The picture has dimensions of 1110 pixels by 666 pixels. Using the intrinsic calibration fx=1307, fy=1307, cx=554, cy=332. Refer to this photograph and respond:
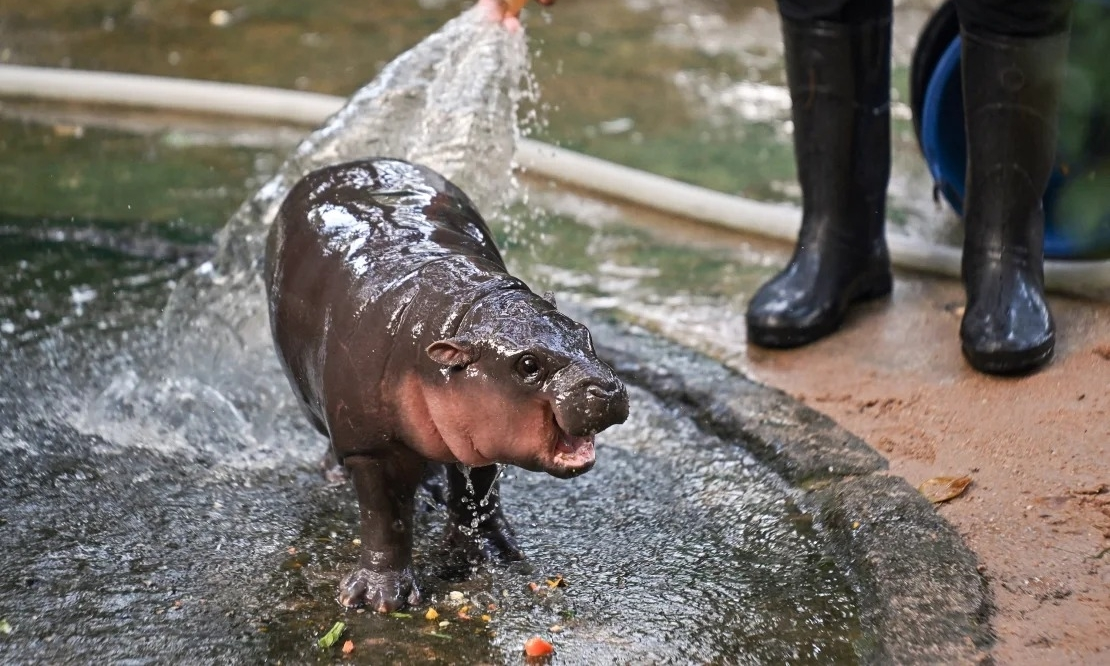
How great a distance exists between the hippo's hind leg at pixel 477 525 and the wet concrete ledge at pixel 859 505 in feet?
2.53

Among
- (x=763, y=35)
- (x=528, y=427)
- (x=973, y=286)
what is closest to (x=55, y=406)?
(x=528, y=427)

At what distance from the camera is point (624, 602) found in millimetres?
2832

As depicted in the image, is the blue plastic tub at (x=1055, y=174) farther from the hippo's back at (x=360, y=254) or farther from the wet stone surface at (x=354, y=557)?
the hippo's back at (x=360, y=254)

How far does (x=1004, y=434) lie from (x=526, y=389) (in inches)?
61.1

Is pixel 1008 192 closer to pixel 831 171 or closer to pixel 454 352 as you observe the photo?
pixel 831 171

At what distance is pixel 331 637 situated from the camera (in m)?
2.65

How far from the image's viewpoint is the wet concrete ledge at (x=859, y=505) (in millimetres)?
2617

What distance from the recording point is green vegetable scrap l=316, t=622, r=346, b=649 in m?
2.64

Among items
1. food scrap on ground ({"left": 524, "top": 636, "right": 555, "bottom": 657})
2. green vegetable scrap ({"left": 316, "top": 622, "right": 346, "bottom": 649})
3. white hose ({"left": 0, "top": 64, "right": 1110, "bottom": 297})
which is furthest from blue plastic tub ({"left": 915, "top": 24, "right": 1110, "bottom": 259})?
green vegetable scrap ({"left": 316, "top": 622, "right": 346, "bottom": 649})

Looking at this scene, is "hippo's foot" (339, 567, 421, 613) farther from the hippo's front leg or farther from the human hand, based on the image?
the human hand

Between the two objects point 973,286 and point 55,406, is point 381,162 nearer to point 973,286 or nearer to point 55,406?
point 55,406

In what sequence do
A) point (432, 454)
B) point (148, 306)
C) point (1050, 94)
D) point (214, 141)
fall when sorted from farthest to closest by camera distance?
1. point (214, 141)
2. point (148, 306)
3. point (1050, 94)
4. point (432, 454)

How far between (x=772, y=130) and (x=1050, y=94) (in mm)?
2797

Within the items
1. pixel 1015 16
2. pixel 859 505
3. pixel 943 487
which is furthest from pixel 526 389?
pixel 1015 16
